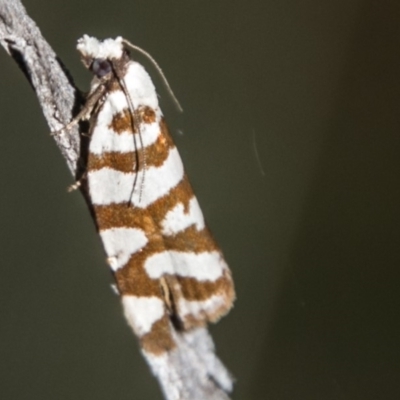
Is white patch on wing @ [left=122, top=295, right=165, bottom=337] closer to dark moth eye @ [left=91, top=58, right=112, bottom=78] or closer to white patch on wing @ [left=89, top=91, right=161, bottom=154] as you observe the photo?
white patch on wing @ [left=89, top=91, right=161, bottom=154]

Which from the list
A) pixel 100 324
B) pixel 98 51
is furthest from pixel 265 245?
pixel 98 51

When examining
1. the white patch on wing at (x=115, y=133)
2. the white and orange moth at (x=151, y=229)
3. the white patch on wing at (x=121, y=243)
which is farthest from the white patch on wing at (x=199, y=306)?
the white patch on wing at (x=115, y=133)

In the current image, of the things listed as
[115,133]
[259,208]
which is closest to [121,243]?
[115,133]

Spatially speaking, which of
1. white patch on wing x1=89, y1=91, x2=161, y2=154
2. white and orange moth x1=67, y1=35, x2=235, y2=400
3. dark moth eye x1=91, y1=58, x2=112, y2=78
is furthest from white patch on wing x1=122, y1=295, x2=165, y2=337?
dark moth eye x1=91, y1=58, x2=112, y2=78

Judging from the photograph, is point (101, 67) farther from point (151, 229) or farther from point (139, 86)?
point (151, 229)

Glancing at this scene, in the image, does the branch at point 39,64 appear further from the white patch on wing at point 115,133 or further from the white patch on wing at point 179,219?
the white patch on wing at point 179,219

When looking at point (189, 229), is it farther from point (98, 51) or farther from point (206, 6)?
point (206, 6)
